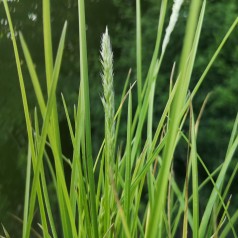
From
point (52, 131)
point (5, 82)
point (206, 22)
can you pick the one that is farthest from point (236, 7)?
point (52, 131)

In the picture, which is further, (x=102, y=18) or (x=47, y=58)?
(x=102, y=18)

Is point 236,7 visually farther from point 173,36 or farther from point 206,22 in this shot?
point 173,36

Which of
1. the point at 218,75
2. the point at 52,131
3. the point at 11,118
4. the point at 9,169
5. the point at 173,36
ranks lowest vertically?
the point at 9,169

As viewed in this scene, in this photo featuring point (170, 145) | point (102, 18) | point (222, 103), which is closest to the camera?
point (170, 145)

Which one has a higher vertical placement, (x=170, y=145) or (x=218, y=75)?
(x=170, y=145)

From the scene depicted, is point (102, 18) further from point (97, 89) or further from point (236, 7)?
point (236, 7)

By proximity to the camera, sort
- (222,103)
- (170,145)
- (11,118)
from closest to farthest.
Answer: (170,145), (222,103), (11,118)

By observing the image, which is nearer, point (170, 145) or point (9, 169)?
point (170, 145)

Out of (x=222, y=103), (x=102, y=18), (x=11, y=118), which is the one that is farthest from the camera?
(x=102, y=18)

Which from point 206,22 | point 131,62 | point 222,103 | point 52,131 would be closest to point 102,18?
point 131,62
